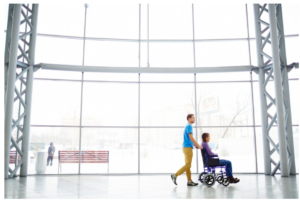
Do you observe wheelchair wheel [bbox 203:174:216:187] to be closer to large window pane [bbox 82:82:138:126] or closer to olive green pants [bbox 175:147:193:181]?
olive green pants [bbox 175:147:193:181]

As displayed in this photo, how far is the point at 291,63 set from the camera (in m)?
9.05

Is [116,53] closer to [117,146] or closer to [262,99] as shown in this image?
[117,146]

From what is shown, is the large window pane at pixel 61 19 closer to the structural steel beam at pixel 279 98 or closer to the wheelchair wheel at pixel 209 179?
the structural steel beam at pixel 279 98

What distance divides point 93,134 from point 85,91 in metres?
1.56

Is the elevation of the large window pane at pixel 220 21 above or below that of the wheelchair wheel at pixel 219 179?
above

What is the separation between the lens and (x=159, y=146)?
9.82 metres

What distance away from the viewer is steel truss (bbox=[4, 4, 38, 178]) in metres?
7.75

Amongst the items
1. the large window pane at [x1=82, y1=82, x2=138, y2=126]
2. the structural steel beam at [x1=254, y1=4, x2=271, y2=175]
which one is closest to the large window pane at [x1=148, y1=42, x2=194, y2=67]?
the large window pane at [x1=82, y1=82, x2=138, y2=126]

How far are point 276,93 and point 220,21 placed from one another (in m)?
3.85

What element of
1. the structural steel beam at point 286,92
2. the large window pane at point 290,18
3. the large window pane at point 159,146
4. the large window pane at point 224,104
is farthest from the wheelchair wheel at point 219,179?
the large window pane at point 290,18

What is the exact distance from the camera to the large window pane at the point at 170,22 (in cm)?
1042

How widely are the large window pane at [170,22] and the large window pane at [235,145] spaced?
12.2ft

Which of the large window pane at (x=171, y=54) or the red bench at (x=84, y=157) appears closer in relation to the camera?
the red bench at (x=84, y=157)

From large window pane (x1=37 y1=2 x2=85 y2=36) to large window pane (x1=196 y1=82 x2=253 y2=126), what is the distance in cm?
503
